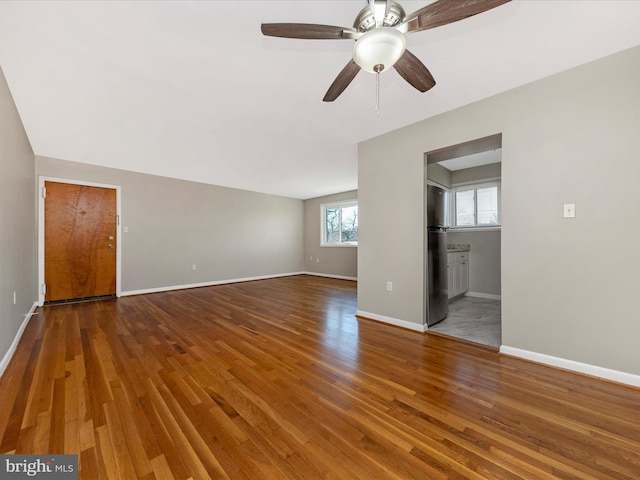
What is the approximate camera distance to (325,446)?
123cm

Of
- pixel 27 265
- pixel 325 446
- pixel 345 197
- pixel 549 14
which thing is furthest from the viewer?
pixel 345 197

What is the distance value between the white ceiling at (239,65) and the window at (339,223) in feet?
11.3

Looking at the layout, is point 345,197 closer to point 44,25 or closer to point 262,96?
point 262,96

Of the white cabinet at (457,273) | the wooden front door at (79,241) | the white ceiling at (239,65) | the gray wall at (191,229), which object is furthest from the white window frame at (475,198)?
the wooden front door at (79,241)

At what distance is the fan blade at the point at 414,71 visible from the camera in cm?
149

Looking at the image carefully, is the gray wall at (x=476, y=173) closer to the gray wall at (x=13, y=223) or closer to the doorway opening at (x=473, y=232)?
the doorway opening at (x=473, y=232)

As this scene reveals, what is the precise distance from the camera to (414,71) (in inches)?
62.5

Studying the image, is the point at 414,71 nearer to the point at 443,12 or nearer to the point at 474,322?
→ the point at 443,12

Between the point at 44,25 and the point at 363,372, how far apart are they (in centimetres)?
315

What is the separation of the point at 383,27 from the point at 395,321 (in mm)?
2740

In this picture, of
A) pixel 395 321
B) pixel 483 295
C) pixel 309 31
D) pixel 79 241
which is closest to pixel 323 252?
pixel 483 295

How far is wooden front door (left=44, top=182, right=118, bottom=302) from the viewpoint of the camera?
3.90 m

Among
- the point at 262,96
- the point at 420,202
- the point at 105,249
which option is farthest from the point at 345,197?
the point at 105,249

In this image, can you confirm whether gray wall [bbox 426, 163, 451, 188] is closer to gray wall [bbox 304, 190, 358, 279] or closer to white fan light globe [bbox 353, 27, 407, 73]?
gray wall [bbox 304, 190, 358, 279]
